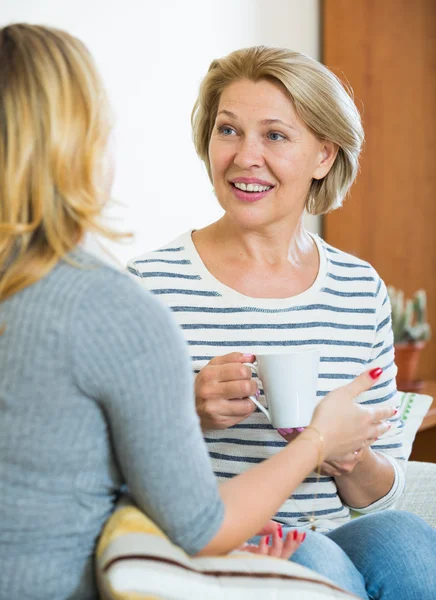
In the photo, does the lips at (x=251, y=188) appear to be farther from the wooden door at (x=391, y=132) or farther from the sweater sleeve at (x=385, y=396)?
the wooden door at (x=391, y=132)

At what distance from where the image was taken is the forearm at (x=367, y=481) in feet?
4.88

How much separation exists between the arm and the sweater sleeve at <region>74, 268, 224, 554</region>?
0.57m

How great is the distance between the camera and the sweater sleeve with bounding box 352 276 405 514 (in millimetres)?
1572

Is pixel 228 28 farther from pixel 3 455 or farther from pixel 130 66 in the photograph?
pixel 3 455

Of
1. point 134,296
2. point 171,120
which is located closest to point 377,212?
point 171,120

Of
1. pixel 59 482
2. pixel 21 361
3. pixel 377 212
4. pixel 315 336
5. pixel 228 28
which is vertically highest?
pixel 228 28

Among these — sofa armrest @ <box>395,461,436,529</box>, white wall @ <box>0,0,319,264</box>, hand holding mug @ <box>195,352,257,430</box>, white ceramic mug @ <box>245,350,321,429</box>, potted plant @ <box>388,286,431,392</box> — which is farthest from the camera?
potted plant @ <box>388,286,431,392</box>

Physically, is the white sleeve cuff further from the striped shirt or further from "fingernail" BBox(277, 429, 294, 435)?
"fingernail" BBox(277, 429, 294, 435)

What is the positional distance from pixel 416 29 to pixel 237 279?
2.21m

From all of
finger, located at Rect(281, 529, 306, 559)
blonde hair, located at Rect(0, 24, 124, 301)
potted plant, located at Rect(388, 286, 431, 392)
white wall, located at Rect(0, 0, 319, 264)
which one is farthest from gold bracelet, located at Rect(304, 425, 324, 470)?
potted plant, located at Rect(388, 286, 431, 392)

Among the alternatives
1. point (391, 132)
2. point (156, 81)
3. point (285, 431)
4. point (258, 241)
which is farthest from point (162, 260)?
point (391, 132)

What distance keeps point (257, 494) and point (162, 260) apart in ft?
2.42

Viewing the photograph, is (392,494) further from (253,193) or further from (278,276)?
(253,193)

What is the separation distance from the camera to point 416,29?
341 centimetres
